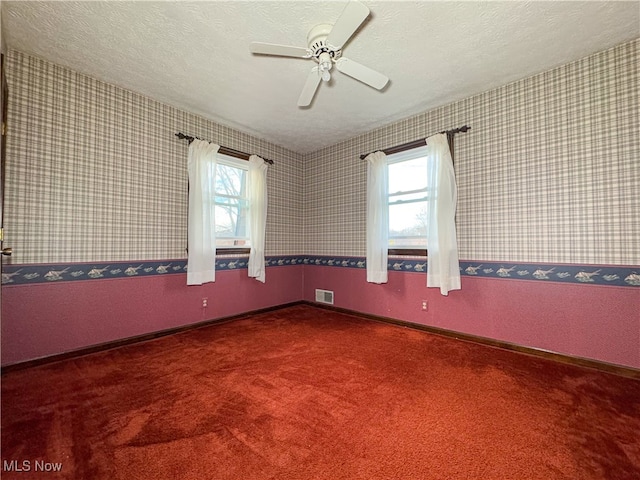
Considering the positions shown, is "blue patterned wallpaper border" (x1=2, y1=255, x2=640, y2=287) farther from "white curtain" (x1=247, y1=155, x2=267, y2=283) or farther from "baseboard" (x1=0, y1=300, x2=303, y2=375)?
"baseboard" (x1=0, y1=300, x2=303, y2=375)

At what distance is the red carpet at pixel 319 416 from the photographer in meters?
1.28

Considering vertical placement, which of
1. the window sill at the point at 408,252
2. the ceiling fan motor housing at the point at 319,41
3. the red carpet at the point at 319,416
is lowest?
the red carpet at the point at 319,416

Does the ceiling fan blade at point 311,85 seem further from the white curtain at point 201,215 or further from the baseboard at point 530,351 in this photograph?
the baseboard at point 530,351

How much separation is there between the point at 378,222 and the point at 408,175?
28.1 inches

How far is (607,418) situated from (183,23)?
3.77m

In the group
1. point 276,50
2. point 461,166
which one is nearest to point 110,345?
point 276,50

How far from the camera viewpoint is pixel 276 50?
6.19 ft

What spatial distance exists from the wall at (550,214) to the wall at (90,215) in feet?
9.30

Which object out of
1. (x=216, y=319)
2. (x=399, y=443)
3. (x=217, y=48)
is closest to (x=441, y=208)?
(x=399, y=443)

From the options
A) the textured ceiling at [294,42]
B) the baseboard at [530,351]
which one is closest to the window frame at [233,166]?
→ the textured ceiling at [294,42]

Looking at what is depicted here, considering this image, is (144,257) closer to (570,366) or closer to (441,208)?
(441,208)

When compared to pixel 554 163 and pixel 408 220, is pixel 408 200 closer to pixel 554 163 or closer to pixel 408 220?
pixel 408 220

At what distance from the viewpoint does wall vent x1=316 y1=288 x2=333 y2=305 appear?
4343 mm

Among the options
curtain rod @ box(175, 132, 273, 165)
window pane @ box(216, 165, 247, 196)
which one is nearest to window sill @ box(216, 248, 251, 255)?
window pane @ box(216, 165, 247, 196)
